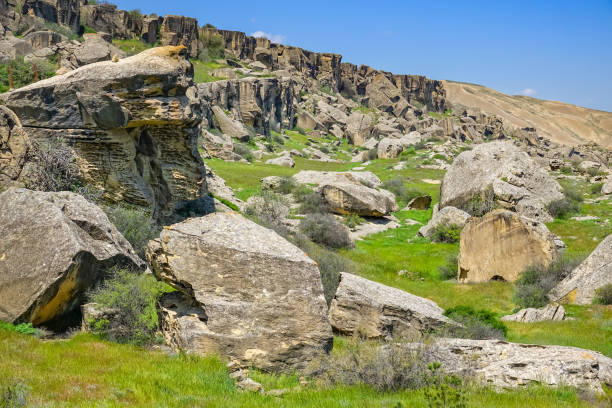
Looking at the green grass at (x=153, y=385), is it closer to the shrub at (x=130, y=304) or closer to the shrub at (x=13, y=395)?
the shrub at (x=13, y=395)

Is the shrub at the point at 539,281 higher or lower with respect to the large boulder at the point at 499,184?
lower

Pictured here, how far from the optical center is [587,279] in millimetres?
17859

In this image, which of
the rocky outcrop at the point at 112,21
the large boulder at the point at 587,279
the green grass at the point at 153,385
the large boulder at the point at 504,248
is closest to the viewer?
the green grass at the point at 153,385

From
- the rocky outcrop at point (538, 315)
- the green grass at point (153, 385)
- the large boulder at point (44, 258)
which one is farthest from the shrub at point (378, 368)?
the rocky outcrop at point (538, 315)

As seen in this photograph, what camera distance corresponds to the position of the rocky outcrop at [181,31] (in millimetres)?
102312

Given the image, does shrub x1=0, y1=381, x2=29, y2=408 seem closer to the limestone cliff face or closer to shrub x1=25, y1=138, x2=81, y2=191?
shrub x1=25, y1=138, x2=81, y2=191

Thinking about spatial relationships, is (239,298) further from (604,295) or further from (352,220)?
(352,220)

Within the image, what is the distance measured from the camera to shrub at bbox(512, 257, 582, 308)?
1882 centimetres

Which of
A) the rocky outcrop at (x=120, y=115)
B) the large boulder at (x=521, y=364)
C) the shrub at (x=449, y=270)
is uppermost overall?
the rocky outcrop at (x=120, y=115)

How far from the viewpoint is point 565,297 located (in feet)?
59.5

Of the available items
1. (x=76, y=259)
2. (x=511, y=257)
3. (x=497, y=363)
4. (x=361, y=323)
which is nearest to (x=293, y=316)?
(x=361, y=323)

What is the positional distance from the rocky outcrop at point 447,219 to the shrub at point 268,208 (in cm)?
916

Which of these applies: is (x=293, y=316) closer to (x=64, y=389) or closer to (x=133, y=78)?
(x=64, y=389)

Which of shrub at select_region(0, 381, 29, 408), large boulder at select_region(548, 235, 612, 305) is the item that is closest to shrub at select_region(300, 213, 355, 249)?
large boulder at select_region(548, 235, 612, 305)
